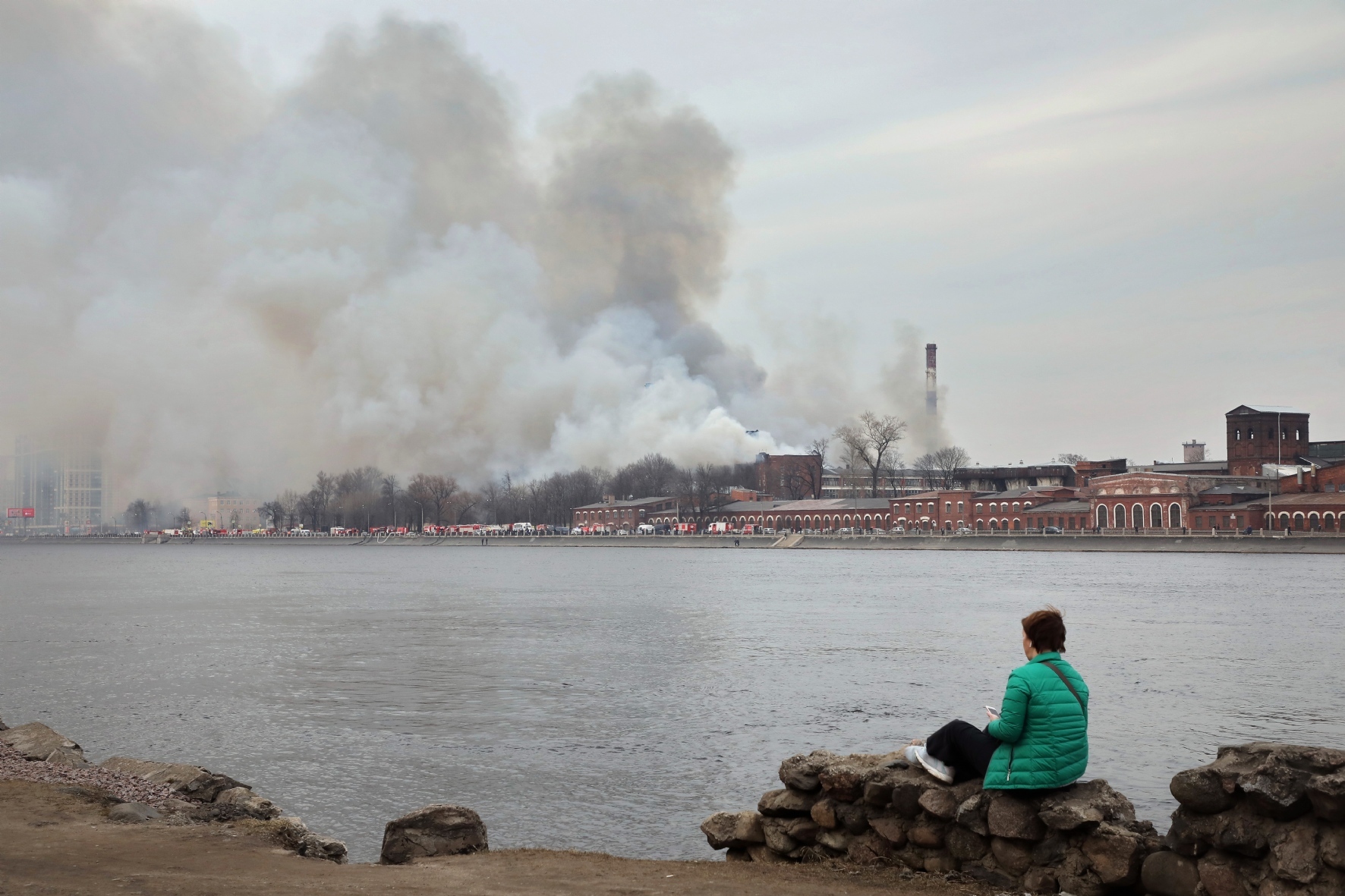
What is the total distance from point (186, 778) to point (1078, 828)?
9884mm

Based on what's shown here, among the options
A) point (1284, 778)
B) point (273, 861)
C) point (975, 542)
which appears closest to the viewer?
point (1284, 778)

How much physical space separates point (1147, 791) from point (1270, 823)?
8484 millimetres

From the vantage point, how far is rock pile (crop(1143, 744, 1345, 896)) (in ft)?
24.6

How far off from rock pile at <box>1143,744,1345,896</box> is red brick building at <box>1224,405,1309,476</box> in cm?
14960

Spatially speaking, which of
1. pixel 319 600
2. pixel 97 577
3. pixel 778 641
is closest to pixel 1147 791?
pixel 778 641

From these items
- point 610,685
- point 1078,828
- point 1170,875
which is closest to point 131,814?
point 1078,828

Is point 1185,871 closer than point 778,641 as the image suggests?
Yes

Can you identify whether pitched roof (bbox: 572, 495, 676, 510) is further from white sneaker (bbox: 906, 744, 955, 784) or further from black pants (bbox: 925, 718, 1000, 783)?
black pants (bbox: 925, 718, 1000, 783)

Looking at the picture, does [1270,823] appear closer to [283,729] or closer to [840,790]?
[840,790]

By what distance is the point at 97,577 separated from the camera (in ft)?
309

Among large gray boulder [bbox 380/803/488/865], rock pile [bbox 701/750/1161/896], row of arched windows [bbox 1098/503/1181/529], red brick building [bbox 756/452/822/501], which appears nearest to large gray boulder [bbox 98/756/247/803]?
large gray boulder [bbox 380/803/488/865]

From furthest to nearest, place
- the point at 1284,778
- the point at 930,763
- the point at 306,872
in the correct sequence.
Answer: the point at 306,872
the point at 930,763
the point at 1284,778

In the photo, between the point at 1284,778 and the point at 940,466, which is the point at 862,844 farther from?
the point at 940,466

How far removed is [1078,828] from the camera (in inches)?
335
